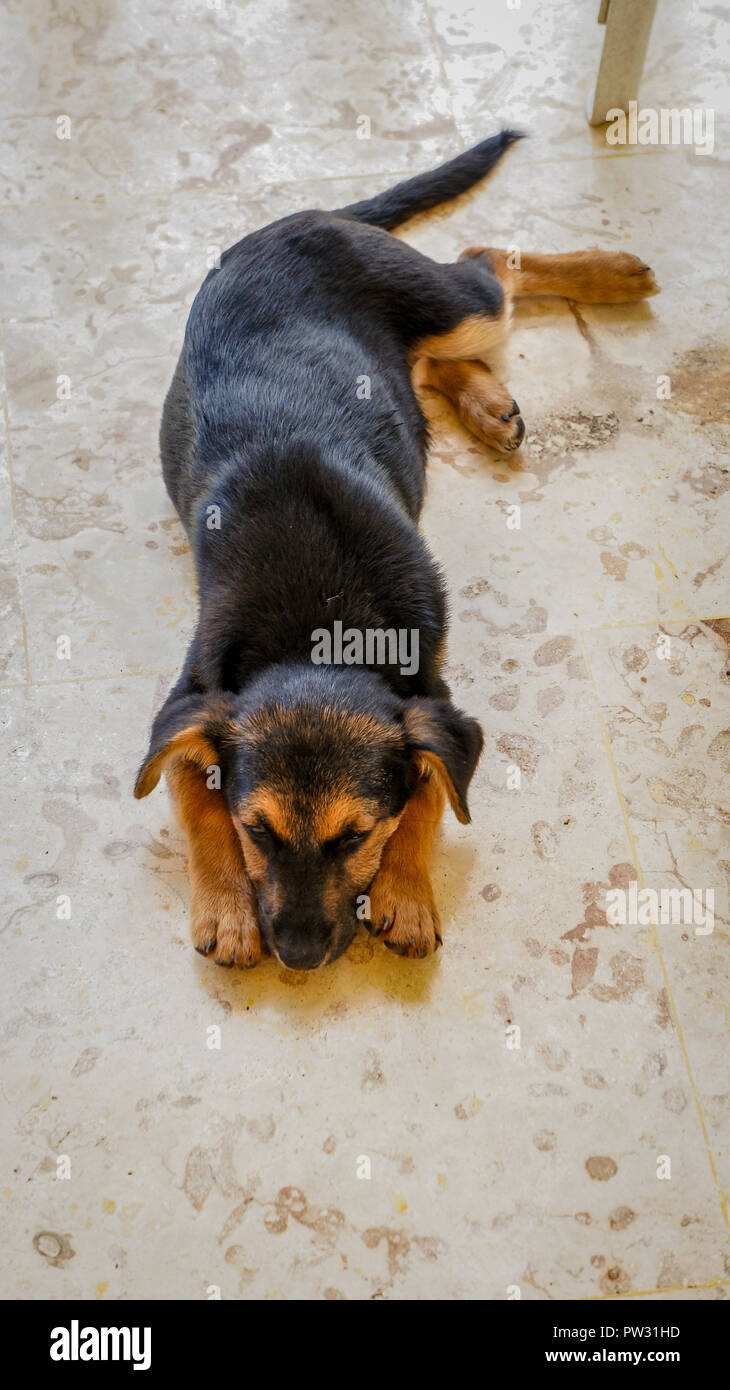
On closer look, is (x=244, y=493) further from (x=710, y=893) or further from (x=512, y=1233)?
(x=512, y=1233)

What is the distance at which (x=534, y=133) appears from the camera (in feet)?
15.4

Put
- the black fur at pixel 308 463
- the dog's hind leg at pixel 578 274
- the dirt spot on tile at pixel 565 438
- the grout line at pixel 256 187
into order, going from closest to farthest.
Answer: the black fur at pixel 308 463 → the dirt spot on tile at pixel 565 438 → the dog's hind leg at pixel 578 274 → the grout line at pixel 256 187

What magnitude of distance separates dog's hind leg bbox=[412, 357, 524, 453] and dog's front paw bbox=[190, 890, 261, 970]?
5.98ft

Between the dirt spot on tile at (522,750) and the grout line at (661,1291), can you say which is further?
the dirt spot on tile at (522,750)

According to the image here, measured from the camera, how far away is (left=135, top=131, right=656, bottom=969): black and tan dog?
258cm

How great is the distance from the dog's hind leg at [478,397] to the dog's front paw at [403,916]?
5.43ft

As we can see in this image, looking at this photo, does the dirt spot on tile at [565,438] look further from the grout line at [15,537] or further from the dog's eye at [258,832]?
the dog's eye at [258,832]

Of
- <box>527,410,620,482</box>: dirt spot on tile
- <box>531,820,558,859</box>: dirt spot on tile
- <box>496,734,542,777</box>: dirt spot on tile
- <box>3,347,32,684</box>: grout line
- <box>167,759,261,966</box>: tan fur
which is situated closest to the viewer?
<box>167,759,261,966</box>: tan fur

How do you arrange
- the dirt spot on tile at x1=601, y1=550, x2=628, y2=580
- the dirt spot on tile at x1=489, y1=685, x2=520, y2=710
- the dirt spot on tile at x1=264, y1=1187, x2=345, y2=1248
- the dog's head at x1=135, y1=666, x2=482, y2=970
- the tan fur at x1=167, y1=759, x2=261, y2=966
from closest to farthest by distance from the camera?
the dog's head at x1=135, y1=666, x2=482, y2=970, the dirt spot on tile at x1=264, y1=1187, x2=345, y2=1248, the tan fur at x1=167, y1=759, x2=261, y2=966, the dirt spot on tile at x1=489, y1=685, x2=520, y2=710, the dirt spot on tile at x1=601, y1=550, x2=628, y2=580

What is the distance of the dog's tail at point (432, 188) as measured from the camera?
13.8 ft

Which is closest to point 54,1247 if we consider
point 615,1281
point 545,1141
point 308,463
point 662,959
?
point 545,1141

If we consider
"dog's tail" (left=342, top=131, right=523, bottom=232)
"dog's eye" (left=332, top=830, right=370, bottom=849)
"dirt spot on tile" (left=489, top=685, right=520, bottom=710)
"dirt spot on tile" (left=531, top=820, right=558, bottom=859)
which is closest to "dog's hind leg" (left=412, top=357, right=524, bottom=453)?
"dog's tail" (left=342, top=131, right=523, bottom=232)

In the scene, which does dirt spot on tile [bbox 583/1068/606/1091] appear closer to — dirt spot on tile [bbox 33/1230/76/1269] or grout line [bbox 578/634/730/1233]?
grout line [bbox 578/634/730/1233]

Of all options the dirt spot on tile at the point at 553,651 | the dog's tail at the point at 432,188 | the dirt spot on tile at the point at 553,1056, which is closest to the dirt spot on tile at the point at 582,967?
the dirt spot on tile at the point at 553,1056
